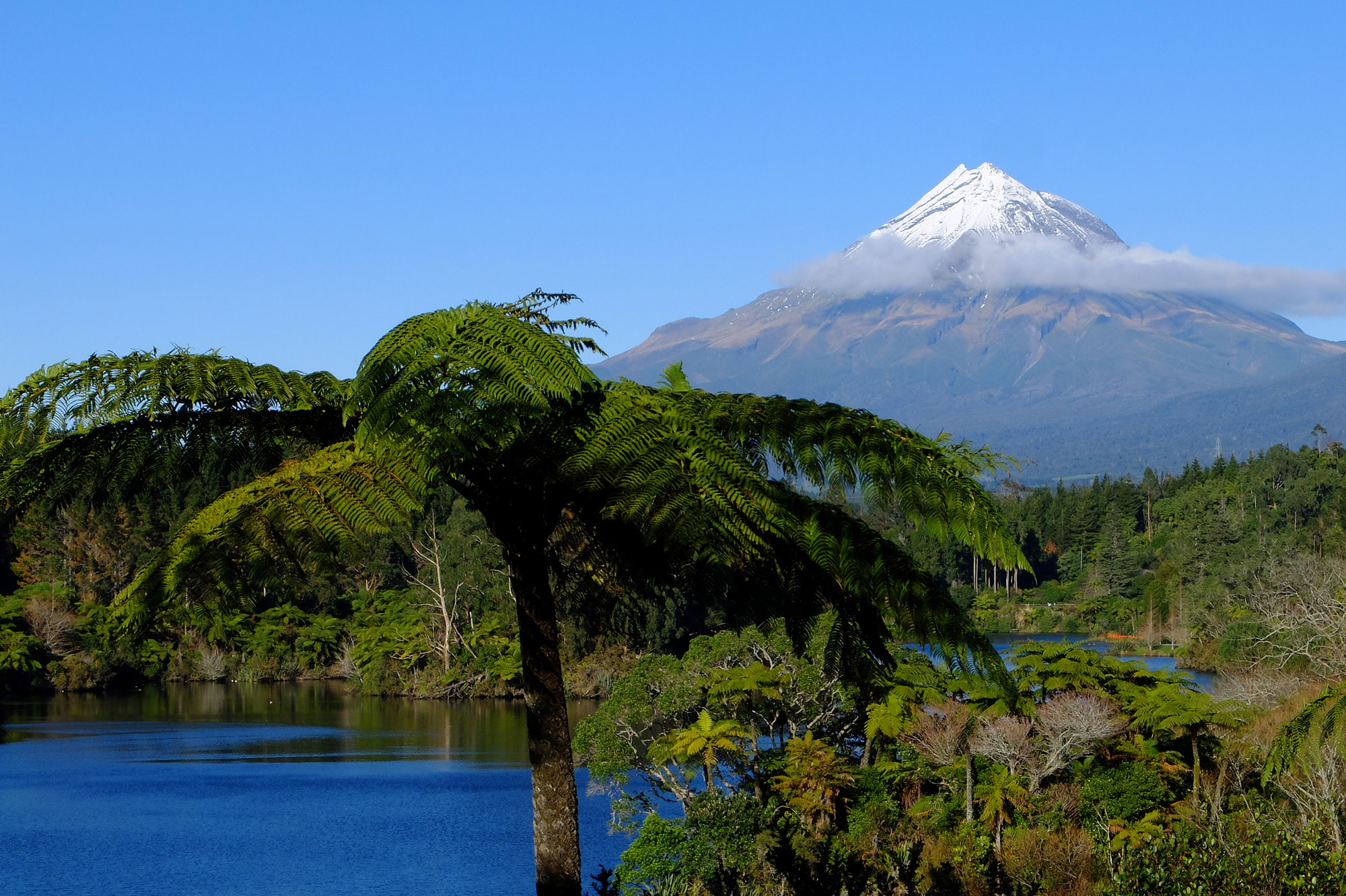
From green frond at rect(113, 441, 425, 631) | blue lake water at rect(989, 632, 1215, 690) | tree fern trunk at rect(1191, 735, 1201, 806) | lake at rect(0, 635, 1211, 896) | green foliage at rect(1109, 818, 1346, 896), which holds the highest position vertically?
green frond at rect(113, 441, 425, 631)

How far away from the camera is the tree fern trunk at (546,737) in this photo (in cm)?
448

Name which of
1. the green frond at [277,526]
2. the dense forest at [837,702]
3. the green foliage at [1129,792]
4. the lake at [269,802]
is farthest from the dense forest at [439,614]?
the green frond at [277,526]

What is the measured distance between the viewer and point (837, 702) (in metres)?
21.2

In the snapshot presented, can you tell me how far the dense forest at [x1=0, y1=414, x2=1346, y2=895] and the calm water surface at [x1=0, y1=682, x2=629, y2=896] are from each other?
3.39m

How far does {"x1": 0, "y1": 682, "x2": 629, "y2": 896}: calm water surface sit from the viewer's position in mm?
→ 21797

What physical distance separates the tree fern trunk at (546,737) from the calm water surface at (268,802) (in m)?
17.4

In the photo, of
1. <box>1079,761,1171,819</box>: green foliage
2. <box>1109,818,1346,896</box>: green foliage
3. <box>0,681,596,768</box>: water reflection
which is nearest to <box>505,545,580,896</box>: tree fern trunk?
<box>1109,818,1346,896</box>: green foliage

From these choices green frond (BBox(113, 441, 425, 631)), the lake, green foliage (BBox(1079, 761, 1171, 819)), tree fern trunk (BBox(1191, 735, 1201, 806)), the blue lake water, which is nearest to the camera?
green frond (BBox(113, 441, 425, 631))

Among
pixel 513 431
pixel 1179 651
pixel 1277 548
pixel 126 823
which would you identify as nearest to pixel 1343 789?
pixel 513 431

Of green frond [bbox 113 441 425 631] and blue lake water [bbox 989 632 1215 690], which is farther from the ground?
green frond [bbox 113 441 425 631]

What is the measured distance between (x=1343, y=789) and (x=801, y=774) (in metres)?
7.21

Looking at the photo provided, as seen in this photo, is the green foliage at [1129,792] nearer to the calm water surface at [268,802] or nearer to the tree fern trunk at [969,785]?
the tree fern trunk at [969,785]

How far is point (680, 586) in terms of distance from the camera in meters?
4.86

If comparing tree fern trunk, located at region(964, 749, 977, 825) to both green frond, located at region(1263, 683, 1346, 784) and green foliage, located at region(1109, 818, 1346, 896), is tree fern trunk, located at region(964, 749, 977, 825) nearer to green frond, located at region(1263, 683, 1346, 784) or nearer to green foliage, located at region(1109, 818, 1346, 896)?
green foliage, located at region(1109, 818, 1346, 896)
